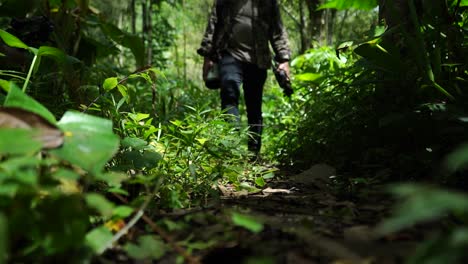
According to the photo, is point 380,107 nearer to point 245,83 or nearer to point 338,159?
point 338,159

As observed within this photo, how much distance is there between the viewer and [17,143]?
0.79 m

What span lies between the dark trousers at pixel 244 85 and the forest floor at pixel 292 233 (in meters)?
1.92

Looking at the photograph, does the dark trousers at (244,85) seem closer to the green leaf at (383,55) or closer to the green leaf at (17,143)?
the green leaf at (383,55)

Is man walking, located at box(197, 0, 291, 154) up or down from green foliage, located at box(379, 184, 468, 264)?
up

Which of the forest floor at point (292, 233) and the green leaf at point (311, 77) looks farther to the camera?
the green leaf at point (311, 77)

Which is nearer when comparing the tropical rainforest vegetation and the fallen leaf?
the tropical rainforest vegetation

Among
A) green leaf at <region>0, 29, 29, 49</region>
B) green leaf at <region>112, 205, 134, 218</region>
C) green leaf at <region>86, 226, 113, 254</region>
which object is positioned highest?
green leaf at <region>0, 29, 29, 49</region>

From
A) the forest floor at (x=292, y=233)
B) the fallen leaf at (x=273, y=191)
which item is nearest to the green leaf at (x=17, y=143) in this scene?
the forest floor at (x=292, y=233)

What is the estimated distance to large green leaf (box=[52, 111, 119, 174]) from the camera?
0.82 metres

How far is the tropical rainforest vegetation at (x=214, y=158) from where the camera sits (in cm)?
74

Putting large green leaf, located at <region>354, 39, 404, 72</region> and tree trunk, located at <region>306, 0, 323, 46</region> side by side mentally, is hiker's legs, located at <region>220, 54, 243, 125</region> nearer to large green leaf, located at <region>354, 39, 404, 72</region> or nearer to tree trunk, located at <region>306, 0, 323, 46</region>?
large green leaf, located at <region>354, 39, 404, 72</region>

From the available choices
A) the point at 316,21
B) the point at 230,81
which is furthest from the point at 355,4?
the point at 316,21

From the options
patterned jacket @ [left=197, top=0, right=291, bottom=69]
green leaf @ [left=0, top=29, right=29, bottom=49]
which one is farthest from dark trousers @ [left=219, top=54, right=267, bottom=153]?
green leaf @ [left=0, top=29, right=29, bottom=49]

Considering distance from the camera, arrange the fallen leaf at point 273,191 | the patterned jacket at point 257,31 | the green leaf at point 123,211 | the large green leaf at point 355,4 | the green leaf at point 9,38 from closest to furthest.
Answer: the green leaf at point 123,211 < the green leaf at point 9,38 < the fallen leaf at point 273,191 < the large green leaf at point 355,4 < the patterned jacket at point 257,31
